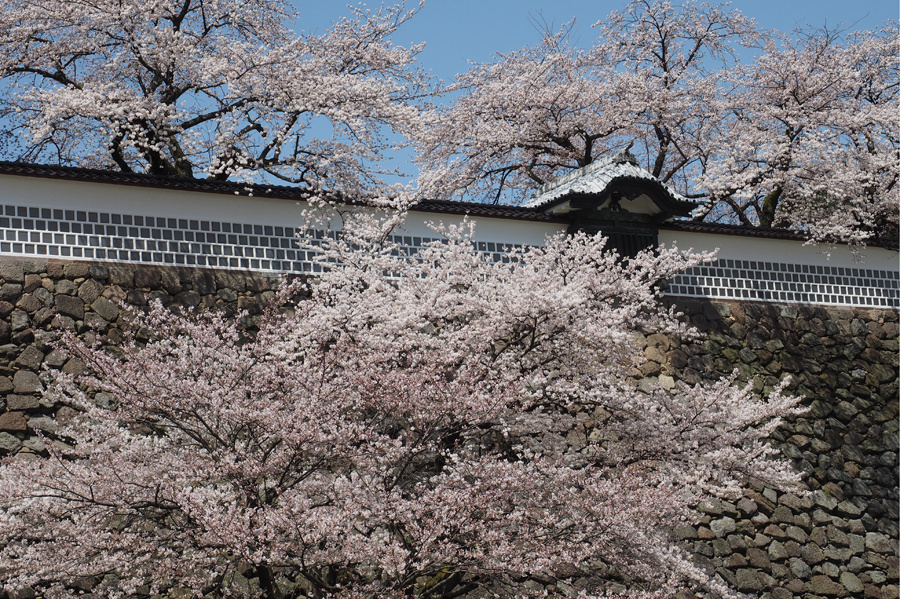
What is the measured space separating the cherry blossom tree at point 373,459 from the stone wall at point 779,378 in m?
1.02

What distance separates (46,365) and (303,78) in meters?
4.39

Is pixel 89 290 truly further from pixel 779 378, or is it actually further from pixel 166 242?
pixel 779 378

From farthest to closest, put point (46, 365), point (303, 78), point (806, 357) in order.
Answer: point (806, 357), point (303, 78), point (46, 365)

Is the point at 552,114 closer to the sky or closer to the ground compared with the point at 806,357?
closer to the sky

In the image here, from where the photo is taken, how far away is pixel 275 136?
10.8 metres

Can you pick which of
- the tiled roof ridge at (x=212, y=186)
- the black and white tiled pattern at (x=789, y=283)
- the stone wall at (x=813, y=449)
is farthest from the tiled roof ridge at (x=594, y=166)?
the stone wall at (x=813, y=449)

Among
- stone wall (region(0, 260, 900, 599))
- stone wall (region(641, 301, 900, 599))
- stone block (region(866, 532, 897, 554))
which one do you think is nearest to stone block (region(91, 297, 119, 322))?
stone wall (region(0, 260, 900, 599))

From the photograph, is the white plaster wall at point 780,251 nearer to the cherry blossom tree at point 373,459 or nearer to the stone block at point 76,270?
the cherry blossom tree at point 373,459

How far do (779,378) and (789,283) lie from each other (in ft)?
3.93

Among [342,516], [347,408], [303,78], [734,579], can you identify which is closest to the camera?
[342,516]

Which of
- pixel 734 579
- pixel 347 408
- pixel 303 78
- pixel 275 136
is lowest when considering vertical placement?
pixel 734 579

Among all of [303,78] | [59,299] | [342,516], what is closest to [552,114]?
[303,78]

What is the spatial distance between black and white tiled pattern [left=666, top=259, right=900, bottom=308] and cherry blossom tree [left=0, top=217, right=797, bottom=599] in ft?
11.6

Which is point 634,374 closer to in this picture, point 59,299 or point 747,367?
point 747,367
